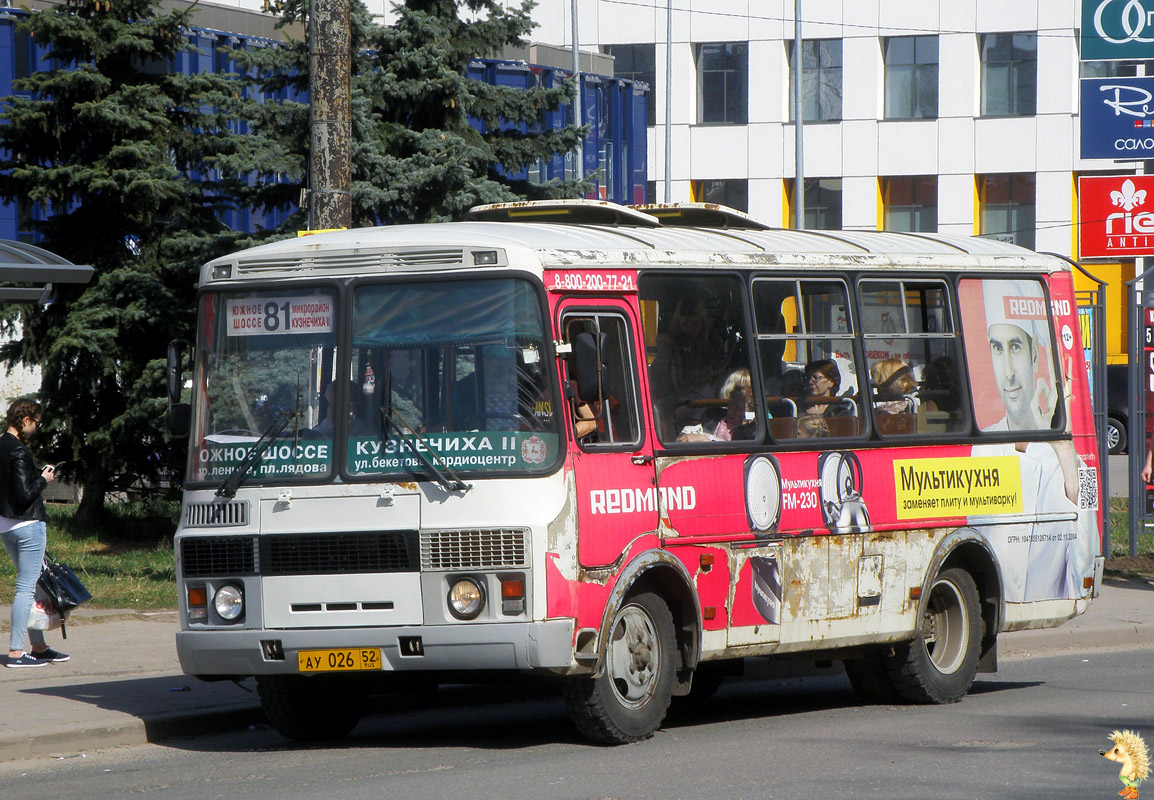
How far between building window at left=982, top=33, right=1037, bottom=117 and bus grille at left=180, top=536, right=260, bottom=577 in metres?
44.6

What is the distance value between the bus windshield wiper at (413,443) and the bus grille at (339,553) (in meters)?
0.31

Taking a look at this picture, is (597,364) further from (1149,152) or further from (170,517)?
(170,517)

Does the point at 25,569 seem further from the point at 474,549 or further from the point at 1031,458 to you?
the point at 1031,458

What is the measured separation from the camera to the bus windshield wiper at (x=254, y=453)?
8.91 m

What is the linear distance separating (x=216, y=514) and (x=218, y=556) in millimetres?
223

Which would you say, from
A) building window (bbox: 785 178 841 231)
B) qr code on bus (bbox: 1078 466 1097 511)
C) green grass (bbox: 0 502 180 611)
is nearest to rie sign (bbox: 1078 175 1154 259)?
qr code on bus (bbox: 1078 466 1097 511)

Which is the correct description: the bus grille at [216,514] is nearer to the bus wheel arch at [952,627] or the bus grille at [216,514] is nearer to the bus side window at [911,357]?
the bus side window at [911,357]

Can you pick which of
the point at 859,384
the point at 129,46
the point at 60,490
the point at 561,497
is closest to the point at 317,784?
the point at 561,497

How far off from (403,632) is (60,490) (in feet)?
65.0

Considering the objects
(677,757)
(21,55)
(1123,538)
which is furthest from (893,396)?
(21,55)

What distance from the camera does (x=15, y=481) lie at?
11.6m

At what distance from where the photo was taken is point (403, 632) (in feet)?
28.0

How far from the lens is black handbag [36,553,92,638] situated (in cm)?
1162

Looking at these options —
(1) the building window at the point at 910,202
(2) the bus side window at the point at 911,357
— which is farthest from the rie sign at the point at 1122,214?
(1) the building window at the point at 910,202
